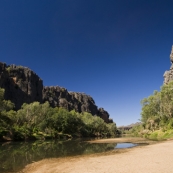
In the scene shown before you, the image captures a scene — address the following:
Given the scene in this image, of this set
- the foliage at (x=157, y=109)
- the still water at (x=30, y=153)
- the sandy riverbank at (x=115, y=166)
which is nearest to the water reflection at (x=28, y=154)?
the still water at (x=30, y=153)

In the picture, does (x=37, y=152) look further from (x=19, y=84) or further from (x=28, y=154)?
(x=19, y=84)

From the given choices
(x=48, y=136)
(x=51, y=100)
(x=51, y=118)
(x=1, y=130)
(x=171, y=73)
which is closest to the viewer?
(x=1, y=130)

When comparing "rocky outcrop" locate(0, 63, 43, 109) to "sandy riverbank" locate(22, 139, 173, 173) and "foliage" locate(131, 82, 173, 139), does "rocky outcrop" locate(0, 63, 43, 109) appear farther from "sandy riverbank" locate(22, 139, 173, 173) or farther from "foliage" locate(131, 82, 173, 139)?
"sandy riverbank" locate(22, 139, 173, 173)

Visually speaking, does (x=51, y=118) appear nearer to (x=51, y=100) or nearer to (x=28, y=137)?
(x=28, y=137)

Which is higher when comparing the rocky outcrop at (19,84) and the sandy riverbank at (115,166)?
the rocky outcrop at (19,84)

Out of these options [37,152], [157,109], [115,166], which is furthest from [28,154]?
[157,109]

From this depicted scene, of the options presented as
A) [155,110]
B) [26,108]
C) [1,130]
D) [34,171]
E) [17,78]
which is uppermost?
[17,78]

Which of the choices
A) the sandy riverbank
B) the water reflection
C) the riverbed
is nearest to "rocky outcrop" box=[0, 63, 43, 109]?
the riverbed

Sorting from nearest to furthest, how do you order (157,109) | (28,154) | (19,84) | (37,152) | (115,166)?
(115,166)
(28,154)
(37,152)
(157,109)
(19,84)

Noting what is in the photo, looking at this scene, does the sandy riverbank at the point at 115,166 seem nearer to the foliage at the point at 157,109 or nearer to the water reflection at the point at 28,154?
the water reflection at the point at 28,154

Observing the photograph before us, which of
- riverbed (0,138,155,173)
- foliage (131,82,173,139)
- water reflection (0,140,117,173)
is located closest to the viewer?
water reflection (0,140,117,173)

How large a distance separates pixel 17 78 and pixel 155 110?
117594 millimetres

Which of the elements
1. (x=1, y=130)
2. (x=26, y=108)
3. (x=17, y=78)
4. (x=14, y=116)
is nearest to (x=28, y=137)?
(x=1, y=130)

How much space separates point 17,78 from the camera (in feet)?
498
